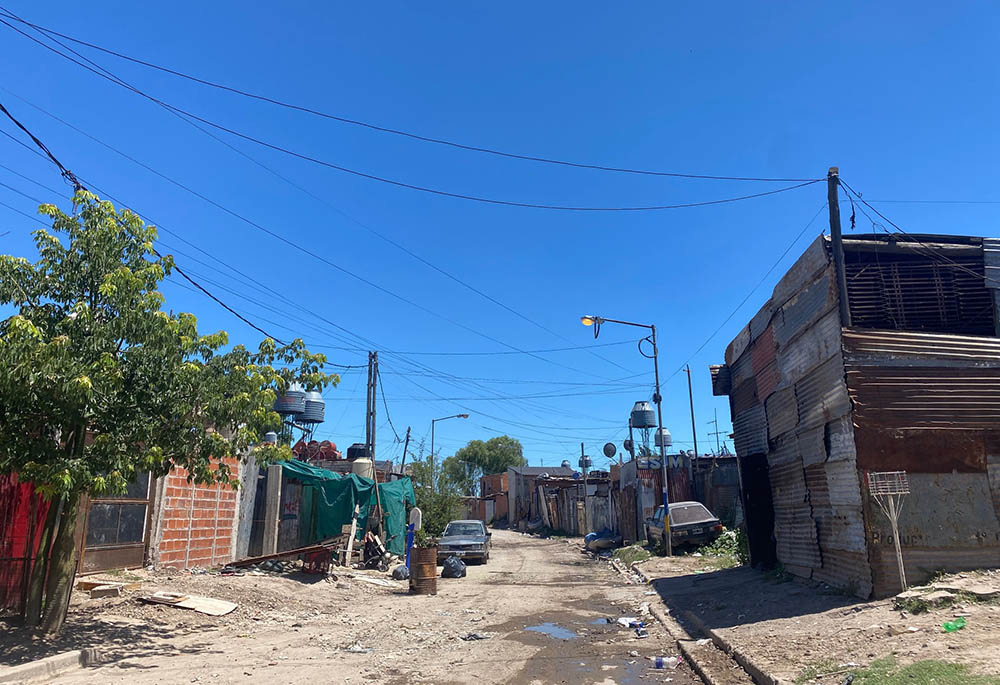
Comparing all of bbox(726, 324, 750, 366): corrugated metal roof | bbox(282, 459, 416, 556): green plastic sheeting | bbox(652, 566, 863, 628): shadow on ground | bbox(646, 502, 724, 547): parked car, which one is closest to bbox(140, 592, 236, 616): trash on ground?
bbox(652, 566, 863, 628): shadow on ground

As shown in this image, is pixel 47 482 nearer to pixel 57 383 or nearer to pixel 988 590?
pixel 57 383

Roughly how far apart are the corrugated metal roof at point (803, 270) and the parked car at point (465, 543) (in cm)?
1496

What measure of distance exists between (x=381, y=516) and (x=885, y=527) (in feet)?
53.6

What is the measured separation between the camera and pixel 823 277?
1203 centimetres

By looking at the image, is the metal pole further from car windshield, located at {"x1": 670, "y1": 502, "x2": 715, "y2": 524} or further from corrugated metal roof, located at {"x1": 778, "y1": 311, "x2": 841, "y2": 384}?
corrugated metal roof, located at {"x1": 778, "y1": 311, "x2": 841, "y2": 384}

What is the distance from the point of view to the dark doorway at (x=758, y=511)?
1588 centimetres

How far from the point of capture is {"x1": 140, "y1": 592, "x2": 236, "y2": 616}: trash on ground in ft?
38.4

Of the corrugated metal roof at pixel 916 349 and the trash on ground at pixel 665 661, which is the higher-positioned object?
the corrugated metal roof at pixel 916 349

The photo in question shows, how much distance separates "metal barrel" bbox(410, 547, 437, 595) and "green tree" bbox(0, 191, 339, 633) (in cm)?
726

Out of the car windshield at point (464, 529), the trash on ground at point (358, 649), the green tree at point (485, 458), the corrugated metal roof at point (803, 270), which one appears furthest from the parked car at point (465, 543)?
the green tree at point (485, 458)

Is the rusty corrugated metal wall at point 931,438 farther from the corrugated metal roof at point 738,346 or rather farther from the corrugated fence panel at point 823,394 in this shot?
the corrugated metal roof at point 738,346

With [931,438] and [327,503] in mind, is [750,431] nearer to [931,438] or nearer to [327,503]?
[931,438]

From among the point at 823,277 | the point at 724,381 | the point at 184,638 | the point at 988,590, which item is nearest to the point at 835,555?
the point at 988,590

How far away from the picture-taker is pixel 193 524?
1593 cm
